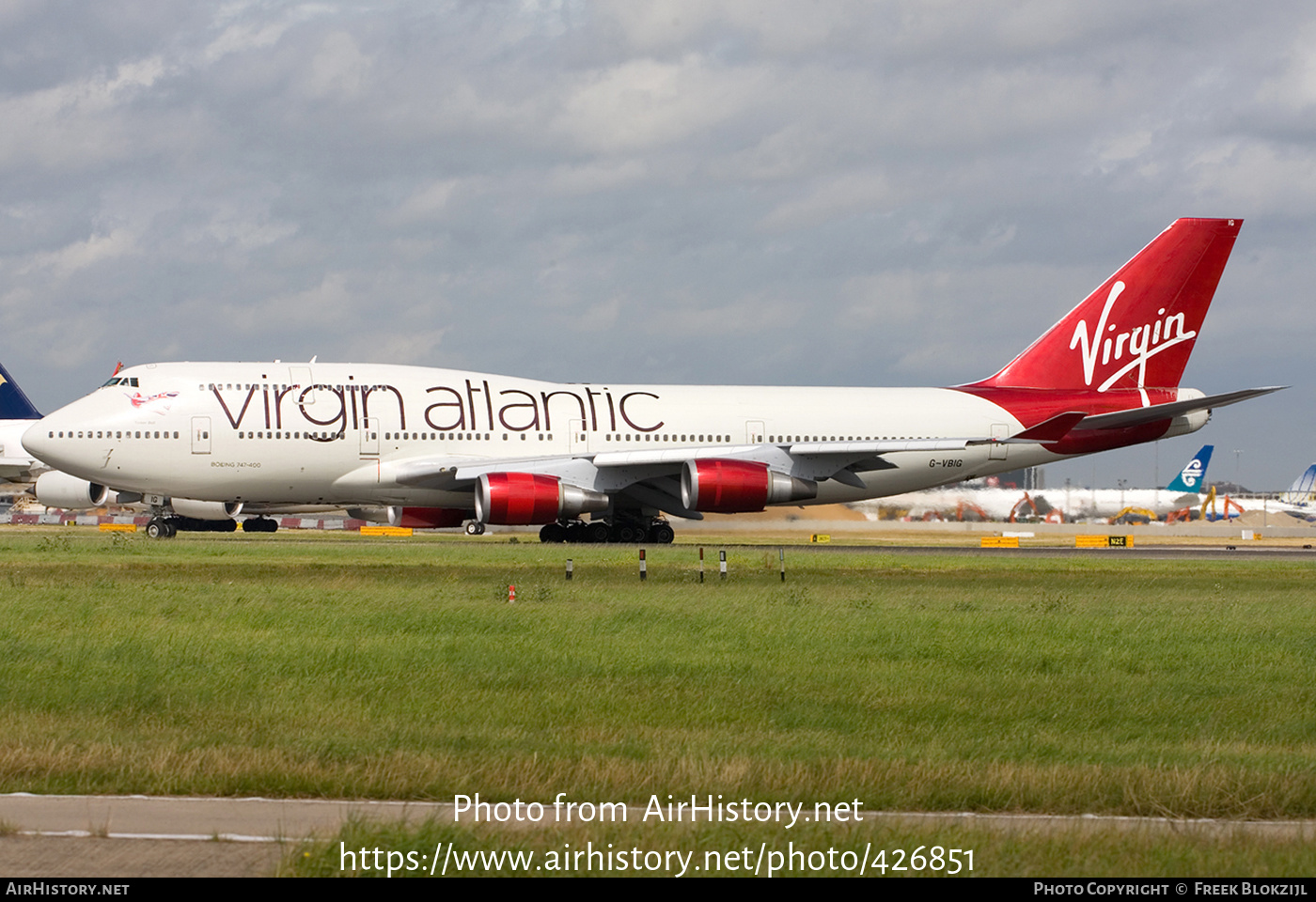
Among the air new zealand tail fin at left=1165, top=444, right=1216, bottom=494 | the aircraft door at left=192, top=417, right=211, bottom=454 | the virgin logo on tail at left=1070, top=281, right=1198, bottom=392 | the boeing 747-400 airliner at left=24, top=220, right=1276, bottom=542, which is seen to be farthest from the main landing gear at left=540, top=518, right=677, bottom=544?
the air new zealand tail fin at left=1165, top=444, right=1216, bottom=494

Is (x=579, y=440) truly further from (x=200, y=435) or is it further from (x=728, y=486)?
(x=200, y=435)

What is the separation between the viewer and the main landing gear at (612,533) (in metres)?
39.7

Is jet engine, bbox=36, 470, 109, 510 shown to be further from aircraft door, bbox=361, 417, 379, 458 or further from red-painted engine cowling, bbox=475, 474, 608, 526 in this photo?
red-painted engine cowling, bbox=475, 474, 608, 526

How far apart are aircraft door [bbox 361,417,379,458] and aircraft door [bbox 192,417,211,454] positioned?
3.87m

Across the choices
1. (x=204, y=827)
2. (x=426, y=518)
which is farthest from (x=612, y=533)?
(x=204, y=827)

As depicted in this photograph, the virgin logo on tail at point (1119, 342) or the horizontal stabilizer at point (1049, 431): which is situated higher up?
the virgin logo on tail at point (1119, 342)

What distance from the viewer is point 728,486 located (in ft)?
120

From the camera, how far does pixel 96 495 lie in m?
47.7

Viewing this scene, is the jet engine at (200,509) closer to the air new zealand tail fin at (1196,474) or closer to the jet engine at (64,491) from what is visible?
the jet engine at (64,491)

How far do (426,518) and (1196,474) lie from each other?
255 ft

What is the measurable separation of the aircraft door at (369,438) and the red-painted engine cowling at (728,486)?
8039 mm

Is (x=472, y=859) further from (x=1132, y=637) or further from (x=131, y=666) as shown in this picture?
(x=1132, y=637)

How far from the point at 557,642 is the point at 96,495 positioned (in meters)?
36.3

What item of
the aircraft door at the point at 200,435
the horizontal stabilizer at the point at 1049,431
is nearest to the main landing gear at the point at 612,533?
the horizontal stabilizer at the point at 1049,431
